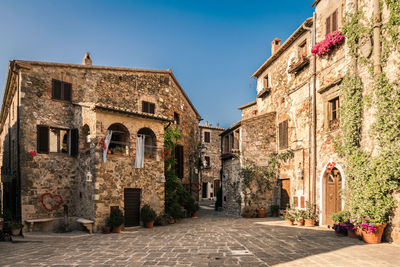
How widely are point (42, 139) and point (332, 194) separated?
13.4 m

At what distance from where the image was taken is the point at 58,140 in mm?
14516

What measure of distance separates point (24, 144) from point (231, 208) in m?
12.3

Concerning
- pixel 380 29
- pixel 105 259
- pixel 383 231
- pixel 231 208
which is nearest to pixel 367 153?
pixel 383 231

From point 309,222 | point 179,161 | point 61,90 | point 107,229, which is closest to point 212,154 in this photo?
point 179,161

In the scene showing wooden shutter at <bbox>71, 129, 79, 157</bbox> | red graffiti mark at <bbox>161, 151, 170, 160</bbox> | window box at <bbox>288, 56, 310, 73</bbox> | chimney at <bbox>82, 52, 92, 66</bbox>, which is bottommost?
red graffiti mark at <bbox>161, 151, 170, 160</bbox>

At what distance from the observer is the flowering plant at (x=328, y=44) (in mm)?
11500

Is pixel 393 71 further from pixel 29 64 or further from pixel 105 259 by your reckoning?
pixel 29 64

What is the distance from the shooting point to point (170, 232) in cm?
1188

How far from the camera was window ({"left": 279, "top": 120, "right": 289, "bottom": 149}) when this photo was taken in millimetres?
15727

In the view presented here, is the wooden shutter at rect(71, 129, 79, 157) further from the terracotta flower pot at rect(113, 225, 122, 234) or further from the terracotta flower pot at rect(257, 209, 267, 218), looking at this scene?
the terracotta flower pot at rect(257, 209, 267, 218)

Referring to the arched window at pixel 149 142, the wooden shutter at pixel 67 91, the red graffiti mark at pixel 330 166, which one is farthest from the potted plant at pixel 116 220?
the red graffiti mark at pixel 330 166

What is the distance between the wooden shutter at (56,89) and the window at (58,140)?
5.26 ft

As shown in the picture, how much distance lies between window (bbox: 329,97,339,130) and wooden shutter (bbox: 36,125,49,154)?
13045 millimetres

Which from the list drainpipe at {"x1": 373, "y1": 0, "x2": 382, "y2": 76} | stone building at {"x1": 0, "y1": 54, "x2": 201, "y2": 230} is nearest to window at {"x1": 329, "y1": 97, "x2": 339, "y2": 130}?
drainpipe at {"x1": 373, "y1": 0, "x2": 382, "y2": 76}
